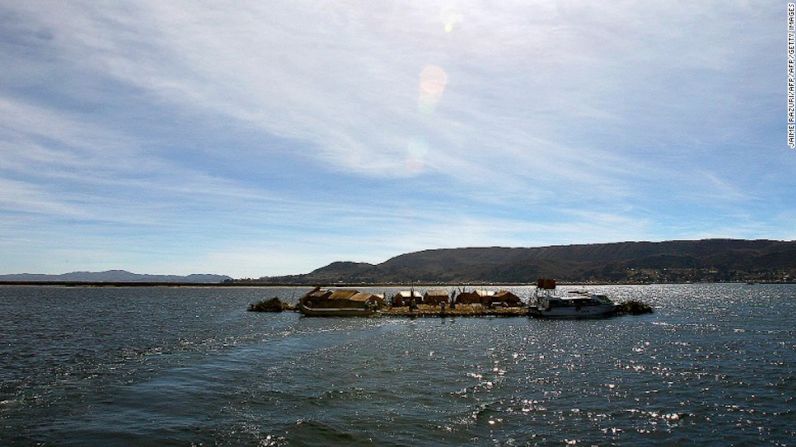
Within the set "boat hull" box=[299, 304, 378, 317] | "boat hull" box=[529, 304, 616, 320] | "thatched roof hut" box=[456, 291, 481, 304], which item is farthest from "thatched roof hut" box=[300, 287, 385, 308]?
"boat hull" box=[529, 304, 616, 320]

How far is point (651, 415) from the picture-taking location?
91.1 ft

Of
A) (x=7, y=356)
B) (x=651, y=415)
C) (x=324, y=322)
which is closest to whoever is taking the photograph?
(x=651, y=415)

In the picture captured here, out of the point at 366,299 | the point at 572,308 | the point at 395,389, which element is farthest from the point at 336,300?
the point at 395,389

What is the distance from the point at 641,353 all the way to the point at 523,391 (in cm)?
2256

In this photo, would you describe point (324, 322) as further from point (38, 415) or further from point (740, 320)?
point (740, 320)

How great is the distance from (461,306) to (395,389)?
68.2 meters

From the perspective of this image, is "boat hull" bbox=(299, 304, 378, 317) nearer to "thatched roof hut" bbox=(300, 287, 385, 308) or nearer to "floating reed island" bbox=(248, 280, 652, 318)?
"floating reed island" bbox=(248, 280, 652, 318)

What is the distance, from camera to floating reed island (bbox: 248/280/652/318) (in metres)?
92.4

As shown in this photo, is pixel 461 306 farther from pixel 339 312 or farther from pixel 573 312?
pixel 339 312

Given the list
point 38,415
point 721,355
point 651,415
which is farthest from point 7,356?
point 721,355

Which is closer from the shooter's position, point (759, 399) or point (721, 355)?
point (759, 399)

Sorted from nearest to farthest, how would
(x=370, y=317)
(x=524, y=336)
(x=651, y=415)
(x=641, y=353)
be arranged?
1. (x=651, y=415)
2. (x=641, y=353)
3. (x=524, y=336)
4. (x=370, y=317)

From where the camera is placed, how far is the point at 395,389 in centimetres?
3303

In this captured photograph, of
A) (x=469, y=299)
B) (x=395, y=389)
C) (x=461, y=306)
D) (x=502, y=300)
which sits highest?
(x=469, y=299)
